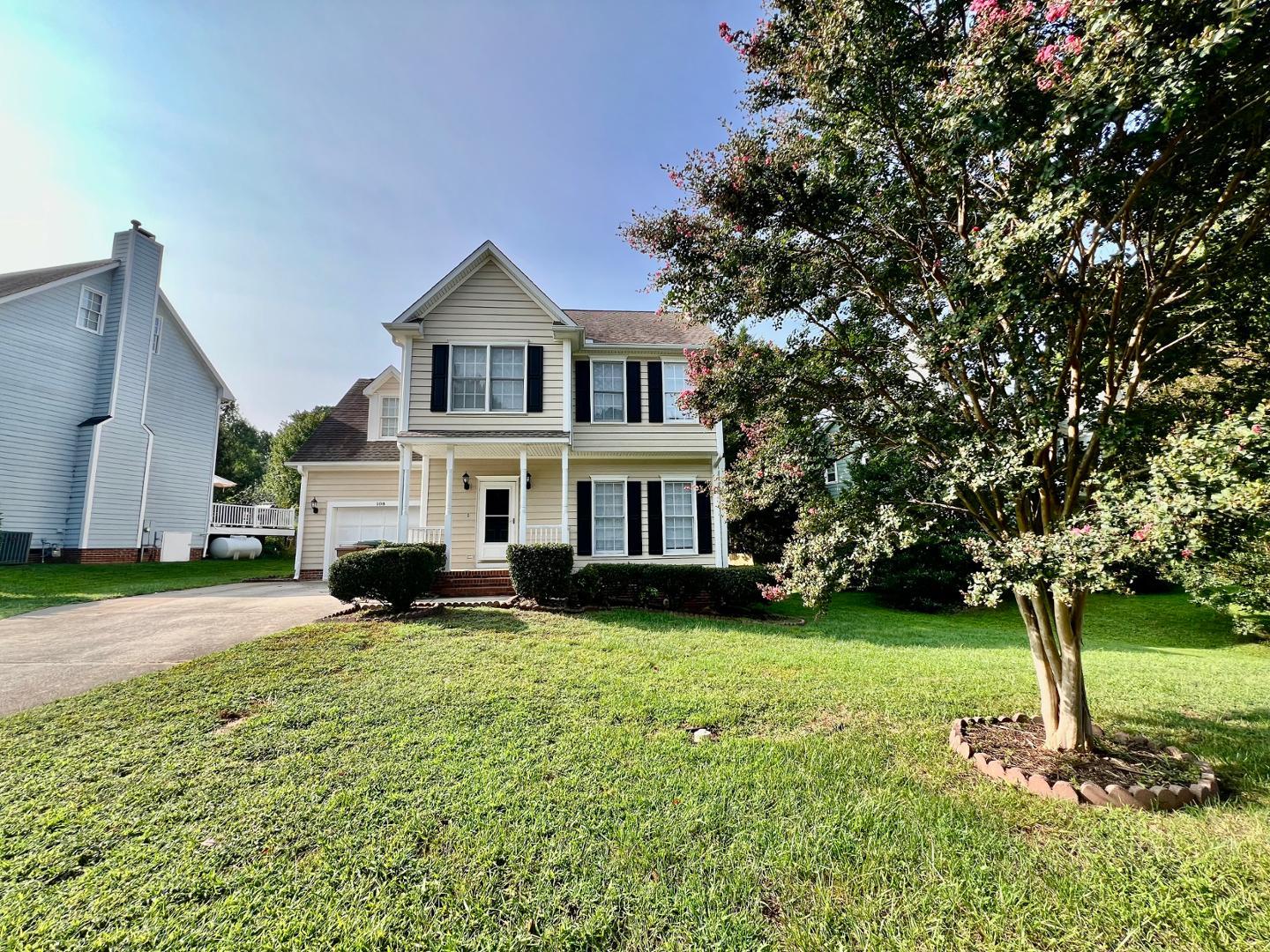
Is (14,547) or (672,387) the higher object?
(672,387)

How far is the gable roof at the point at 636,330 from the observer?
43.0 feet

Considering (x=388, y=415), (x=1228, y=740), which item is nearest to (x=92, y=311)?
(x=388, y=415)

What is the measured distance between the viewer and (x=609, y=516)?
40.9 feet

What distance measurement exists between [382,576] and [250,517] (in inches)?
773

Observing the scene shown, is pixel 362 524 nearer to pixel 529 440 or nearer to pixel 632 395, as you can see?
pixel 529 440

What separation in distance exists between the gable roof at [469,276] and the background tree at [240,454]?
27.9 m

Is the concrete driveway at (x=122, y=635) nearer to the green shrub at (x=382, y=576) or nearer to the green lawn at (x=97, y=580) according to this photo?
the green lawn at (x=97, y=580)

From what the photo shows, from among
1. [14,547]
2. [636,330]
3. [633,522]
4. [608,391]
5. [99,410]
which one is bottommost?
[14,547]

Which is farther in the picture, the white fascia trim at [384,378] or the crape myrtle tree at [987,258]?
the white fascia trim at [384,378]

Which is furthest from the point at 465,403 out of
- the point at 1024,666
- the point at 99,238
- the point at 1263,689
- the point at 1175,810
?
the point at 99,238

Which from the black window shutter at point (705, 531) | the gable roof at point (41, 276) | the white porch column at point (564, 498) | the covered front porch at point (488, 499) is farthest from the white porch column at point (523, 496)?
the gable roof at point (41, 276)

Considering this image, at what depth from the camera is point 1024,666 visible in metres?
6.25

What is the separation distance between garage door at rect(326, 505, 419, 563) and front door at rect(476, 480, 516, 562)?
307cm

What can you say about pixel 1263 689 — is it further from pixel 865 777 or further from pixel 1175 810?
pixel 865 777
